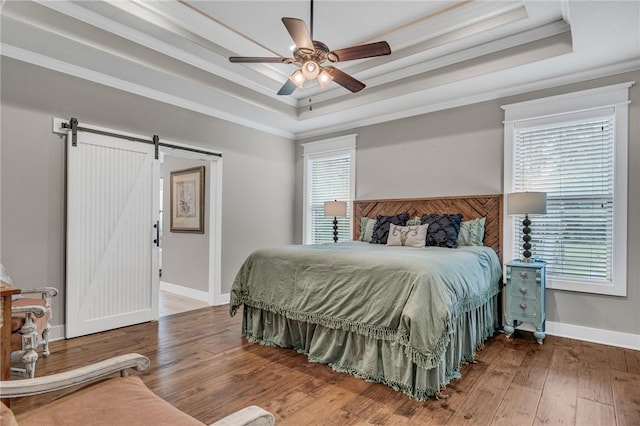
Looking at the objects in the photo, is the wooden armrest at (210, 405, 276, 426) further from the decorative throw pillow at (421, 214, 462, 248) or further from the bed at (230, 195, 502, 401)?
the decorative throw pillow at (421, 214, 462, 248)

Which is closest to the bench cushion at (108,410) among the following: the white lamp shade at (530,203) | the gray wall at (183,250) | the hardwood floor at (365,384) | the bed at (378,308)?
the hardwood floor at (365,384)

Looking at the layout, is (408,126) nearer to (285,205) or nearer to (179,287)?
(285,205)

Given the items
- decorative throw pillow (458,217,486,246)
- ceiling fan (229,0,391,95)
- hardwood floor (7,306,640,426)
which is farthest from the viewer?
decorative throw pillow (458,217,486,246)

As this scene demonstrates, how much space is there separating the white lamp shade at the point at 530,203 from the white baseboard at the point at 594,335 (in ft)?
4.02

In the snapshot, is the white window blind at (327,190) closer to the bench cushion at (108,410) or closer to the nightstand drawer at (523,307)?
the nightstand drawer at (523,307)

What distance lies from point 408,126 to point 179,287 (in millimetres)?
4317

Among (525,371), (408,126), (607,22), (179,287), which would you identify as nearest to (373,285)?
(525,371)

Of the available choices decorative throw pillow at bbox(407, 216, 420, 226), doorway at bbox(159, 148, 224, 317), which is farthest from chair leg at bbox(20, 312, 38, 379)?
decorative throw pillow at bbox(407, 216, 420, 226)

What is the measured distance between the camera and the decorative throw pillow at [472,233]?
12.7ft

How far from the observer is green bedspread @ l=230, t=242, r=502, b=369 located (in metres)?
2.19

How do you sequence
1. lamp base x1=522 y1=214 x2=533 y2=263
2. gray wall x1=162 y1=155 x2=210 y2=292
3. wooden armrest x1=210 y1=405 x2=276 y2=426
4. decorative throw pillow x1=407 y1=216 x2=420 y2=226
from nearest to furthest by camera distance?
wooden armrest x1=210 y1=405 x2=276 y2=426, lamp base x1=522 y1=214 x2=533 y2=263, decorative throw pillow x1=407 y1=216 x2=420 y2=226, gray wall x1=162 y1=155 x2=210 y2=292

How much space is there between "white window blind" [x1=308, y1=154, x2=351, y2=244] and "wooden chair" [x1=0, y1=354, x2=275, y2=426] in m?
4.19

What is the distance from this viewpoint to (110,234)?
368 cm

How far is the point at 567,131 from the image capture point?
3543 mm
